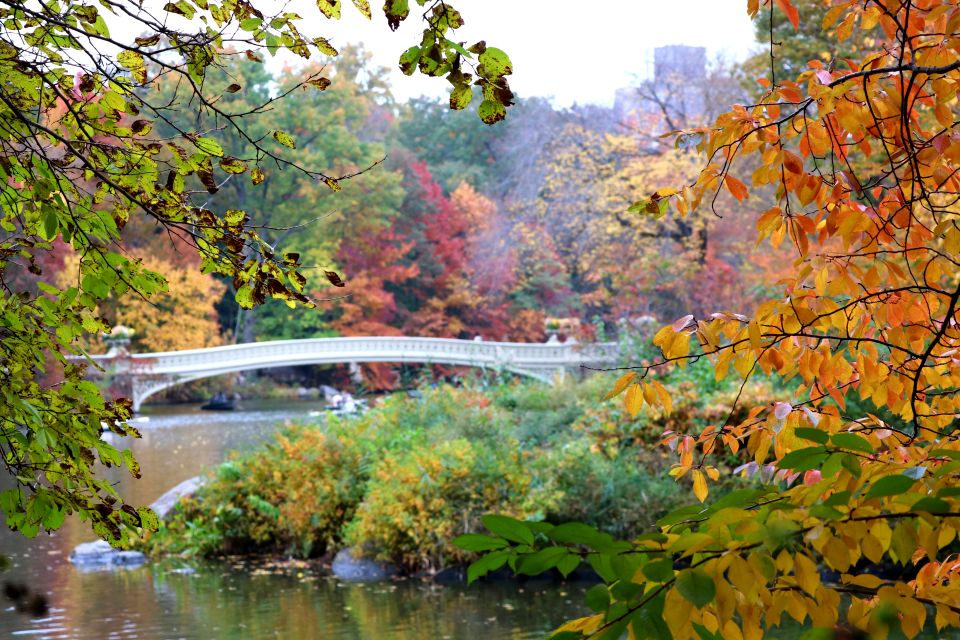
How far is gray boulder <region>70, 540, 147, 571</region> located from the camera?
8781 millimetres

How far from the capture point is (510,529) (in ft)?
4.39

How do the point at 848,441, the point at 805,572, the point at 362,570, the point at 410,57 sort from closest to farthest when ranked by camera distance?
1. the point at 848,441
2. the point at 805,572
3. the point at 410,57
4. the point at 362,570

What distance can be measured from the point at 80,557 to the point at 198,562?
3.29 ft

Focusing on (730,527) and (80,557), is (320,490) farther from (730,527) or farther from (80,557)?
(730,527)

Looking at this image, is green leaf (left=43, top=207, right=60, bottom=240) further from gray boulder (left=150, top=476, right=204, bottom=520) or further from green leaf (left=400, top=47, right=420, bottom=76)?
gray boulder (left=150, top=476, right=204, bottom=520)

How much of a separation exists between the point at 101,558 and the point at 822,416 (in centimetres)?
770

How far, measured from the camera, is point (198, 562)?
8.96 metres

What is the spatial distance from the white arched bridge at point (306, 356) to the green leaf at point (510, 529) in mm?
22042

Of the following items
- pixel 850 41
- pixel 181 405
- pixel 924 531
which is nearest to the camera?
pixel 924 531

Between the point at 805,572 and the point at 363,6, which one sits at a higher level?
the point at 363,6

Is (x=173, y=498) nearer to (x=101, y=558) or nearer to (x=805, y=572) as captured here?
(x=101, y=558)

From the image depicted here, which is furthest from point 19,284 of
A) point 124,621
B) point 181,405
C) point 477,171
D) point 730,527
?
point 730,527

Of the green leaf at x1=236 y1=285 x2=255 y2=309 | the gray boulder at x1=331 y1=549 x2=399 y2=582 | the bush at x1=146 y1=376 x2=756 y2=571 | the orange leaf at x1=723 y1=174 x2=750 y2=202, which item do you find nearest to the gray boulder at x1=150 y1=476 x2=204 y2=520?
the bush at x1=146 y1=376 x2=756 y2=571

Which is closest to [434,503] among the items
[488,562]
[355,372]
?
[488,562]
